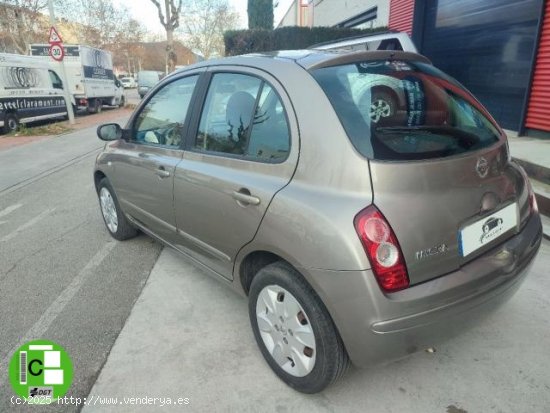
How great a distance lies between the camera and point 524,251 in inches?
85.9

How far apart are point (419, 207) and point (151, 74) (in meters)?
32.9

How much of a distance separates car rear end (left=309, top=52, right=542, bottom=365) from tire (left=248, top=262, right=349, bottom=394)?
104 mm

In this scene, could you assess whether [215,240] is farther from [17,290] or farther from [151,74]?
[151,74]

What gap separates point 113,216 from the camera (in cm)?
425

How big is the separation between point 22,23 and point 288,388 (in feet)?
119

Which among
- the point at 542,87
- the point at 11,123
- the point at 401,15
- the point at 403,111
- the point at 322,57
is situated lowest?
the point at 11,123

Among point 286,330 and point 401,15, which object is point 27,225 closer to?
point 286,330

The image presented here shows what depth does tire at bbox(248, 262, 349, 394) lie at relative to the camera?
76.0 inches

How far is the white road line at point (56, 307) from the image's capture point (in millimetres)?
2588

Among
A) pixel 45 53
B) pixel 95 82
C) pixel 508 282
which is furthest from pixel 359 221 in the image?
pixel 45 53

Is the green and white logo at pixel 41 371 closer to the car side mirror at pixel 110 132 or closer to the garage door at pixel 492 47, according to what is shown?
the car side mirror at pixel 110 132

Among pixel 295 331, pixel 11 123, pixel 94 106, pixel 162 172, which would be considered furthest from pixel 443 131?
pixel 94 106

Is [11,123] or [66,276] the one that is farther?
[11,123]

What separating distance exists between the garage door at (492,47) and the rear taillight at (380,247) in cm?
726
